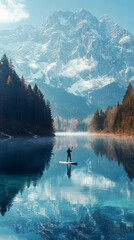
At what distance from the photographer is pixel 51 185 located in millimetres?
21703

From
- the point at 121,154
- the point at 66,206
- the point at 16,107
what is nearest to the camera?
the point at 66,206

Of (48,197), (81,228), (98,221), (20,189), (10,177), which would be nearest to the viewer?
(81,228)

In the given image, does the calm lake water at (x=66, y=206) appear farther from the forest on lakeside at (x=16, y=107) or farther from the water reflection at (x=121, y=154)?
the forest on lakeside at (x=16, y=107)

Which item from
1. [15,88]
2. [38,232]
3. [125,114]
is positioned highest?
[15,88]

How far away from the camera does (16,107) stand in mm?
100000

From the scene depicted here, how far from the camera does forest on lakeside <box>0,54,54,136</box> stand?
298ft

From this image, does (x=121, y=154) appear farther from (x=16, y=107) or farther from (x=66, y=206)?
(x=16, y=107)

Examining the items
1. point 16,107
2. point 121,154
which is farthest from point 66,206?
point 16,107

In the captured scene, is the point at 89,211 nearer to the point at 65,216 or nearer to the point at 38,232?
the point at 65,216

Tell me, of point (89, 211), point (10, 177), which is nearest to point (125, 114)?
point (10, 177)

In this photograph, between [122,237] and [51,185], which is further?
[51,185]

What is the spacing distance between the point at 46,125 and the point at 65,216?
117174mm

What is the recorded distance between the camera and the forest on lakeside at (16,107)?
90.7m

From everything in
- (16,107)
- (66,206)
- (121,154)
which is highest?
(16,107)
